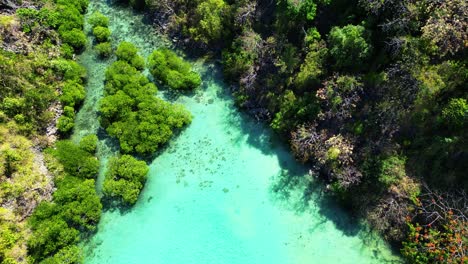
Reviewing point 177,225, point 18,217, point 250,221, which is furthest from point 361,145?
point 18,217

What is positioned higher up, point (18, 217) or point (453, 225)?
point (453, 225)

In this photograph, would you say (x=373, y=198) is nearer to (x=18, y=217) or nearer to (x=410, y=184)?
(x=410, y=184)

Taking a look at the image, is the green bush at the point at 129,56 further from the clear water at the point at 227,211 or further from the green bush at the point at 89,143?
the green bush at the point at 89,143

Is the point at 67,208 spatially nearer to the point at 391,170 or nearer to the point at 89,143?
the point at 89,143

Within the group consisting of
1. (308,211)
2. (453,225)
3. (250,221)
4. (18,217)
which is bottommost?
(18,217)

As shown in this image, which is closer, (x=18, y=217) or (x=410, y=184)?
(x=410, y=184)

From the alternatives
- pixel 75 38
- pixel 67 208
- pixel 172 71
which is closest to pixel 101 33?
Result: pixel 75 38

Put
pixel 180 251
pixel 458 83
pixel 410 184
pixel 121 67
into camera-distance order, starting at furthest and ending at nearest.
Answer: pixel 121 67 → pixel 180 251 → pixel 410 184 → pixel 458 83
